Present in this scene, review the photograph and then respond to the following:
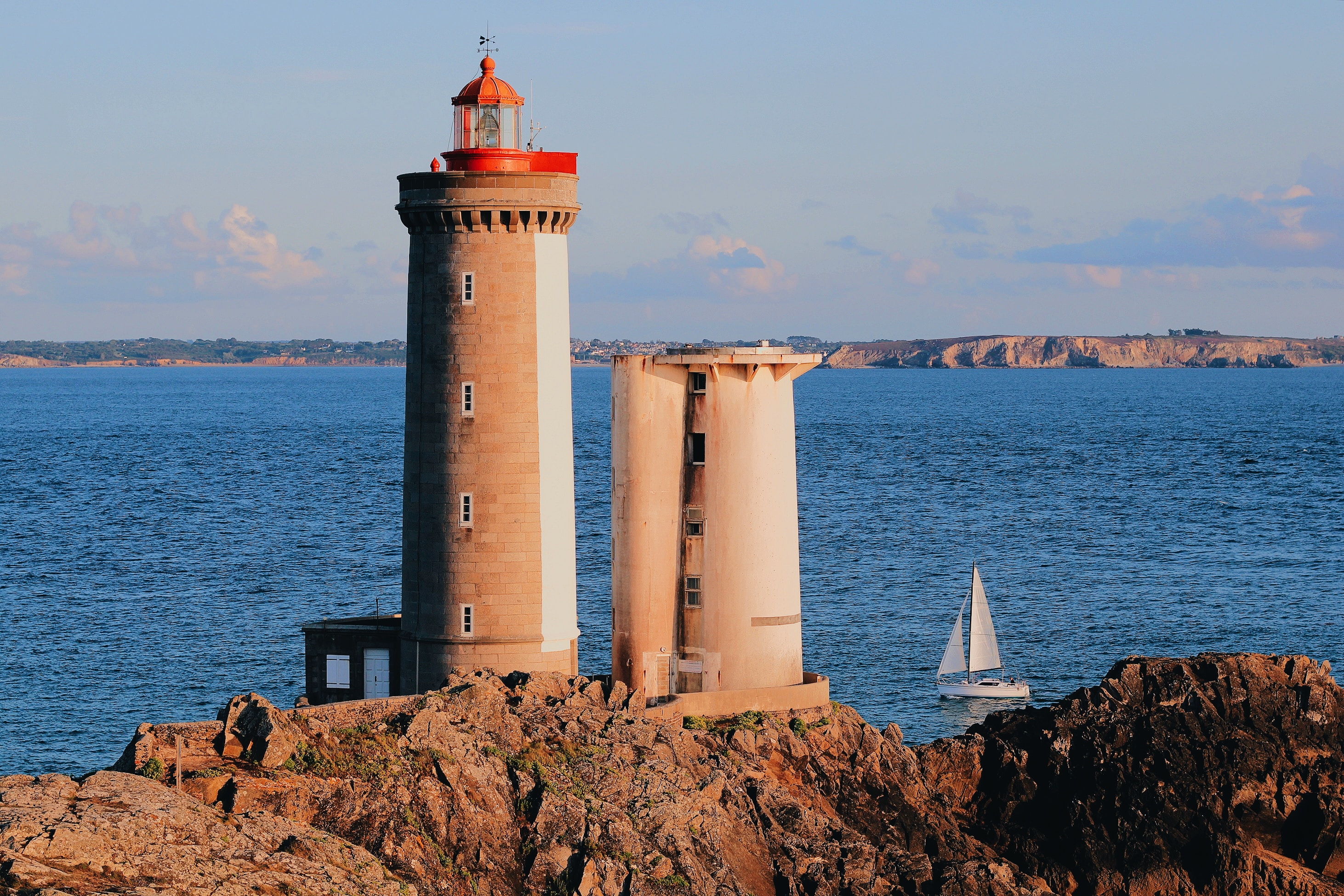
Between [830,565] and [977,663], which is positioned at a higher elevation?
[830,565]

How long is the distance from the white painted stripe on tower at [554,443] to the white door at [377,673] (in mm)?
→ 3323

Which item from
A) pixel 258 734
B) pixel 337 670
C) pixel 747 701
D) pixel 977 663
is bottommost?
pixel 977 663


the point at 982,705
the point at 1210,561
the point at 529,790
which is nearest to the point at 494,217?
the point at 529,790

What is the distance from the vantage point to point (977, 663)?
159 feet

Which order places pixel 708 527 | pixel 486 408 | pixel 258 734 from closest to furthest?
pixel 258 734 < pixel 486 408 < pixel 708 527

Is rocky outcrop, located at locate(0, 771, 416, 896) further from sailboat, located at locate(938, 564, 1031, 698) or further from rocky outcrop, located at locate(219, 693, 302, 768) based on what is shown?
sailboat, located at locate(938, 564, 1031, 698)

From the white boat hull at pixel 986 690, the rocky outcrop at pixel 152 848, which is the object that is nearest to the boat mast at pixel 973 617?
the white boat hull at pixel 986 690

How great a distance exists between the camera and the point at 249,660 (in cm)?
4781

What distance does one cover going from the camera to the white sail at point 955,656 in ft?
158

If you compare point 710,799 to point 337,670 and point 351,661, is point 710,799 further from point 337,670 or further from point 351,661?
point 337,670

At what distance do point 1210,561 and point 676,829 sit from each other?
49.5 meters

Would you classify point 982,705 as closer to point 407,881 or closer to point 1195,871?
point 1195,871

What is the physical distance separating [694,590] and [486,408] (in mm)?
5403

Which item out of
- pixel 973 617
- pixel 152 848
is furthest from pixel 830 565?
pixel 152 848
